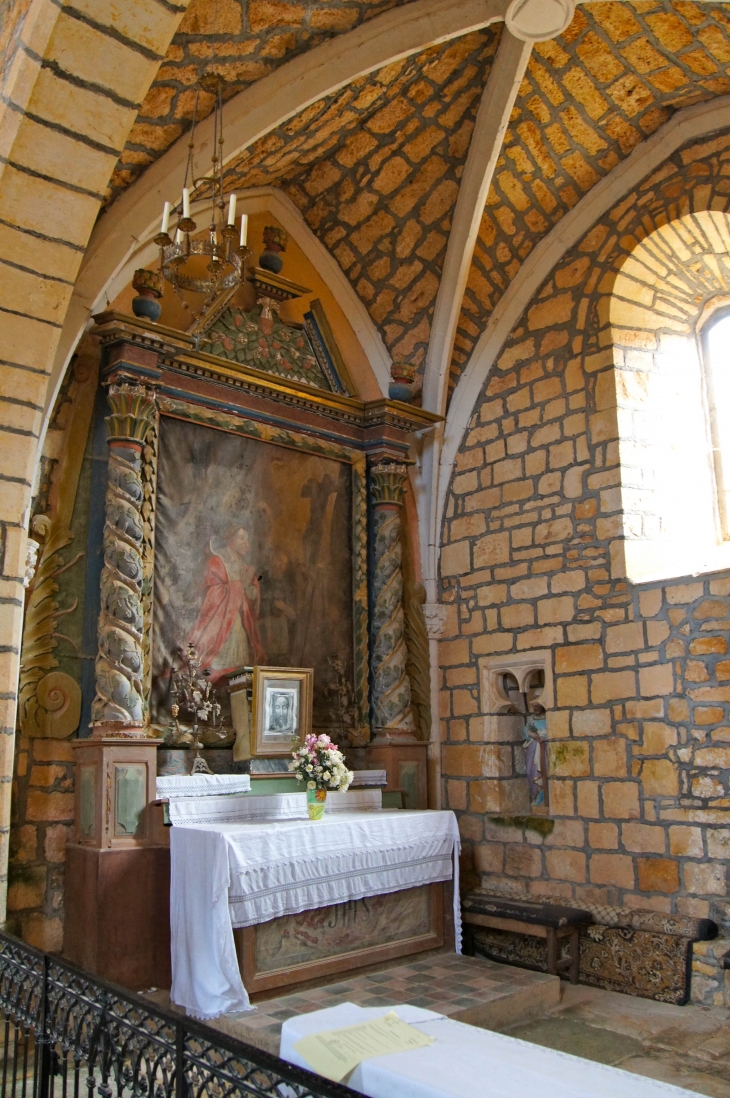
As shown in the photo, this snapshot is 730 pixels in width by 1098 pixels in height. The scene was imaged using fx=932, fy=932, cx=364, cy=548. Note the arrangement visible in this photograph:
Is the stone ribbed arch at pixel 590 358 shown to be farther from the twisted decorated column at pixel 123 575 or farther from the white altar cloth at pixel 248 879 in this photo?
the twisted decorated column at pixel 123 575

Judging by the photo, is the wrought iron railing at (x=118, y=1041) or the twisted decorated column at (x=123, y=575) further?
the twisted decorated column at (x=123, y=575)

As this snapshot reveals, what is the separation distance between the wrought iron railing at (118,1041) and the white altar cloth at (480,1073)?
20 centimetres

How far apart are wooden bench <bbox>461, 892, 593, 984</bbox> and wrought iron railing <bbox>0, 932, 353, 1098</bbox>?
3302 millimetres

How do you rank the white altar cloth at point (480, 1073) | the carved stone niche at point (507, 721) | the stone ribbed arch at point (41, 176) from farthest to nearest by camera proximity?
the carved stone niche at point (507, 721) < the stone ribbed arch at point (41, 176) < the white altar cloth at point (480, 1073)

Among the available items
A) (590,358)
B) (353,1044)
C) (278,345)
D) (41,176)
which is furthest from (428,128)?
(353,1044)

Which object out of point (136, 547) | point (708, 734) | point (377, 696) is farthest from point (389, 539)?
point (708, 734)

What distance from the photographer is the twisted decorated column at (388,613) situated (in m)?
7.23

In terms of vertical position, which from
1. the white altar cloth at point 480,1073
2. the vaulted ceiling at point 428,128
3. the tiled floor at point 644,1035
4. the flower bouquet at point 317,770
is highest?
the vaulted ceiling at point 428,128

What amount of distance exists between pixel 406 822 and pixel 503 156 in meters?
4.93

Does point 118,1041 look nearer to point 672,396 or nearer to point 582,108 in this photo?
point 672,396

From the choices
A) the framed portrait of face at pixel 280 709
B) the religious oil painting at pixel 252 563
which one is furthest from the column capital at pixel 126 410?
the framed portrait of face at pixel 280 709

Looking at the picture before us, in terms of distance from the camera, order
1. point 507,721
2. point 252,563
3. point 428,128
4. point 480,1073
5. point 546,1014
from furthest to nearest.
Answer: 1. point 507,721
2. point 428,128
3. point 252,563
4. point 546,1014
5. point 480,1073

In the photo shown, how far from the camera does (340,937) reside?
18.3 ft

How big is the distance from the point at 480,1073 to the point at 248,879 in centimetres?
298
